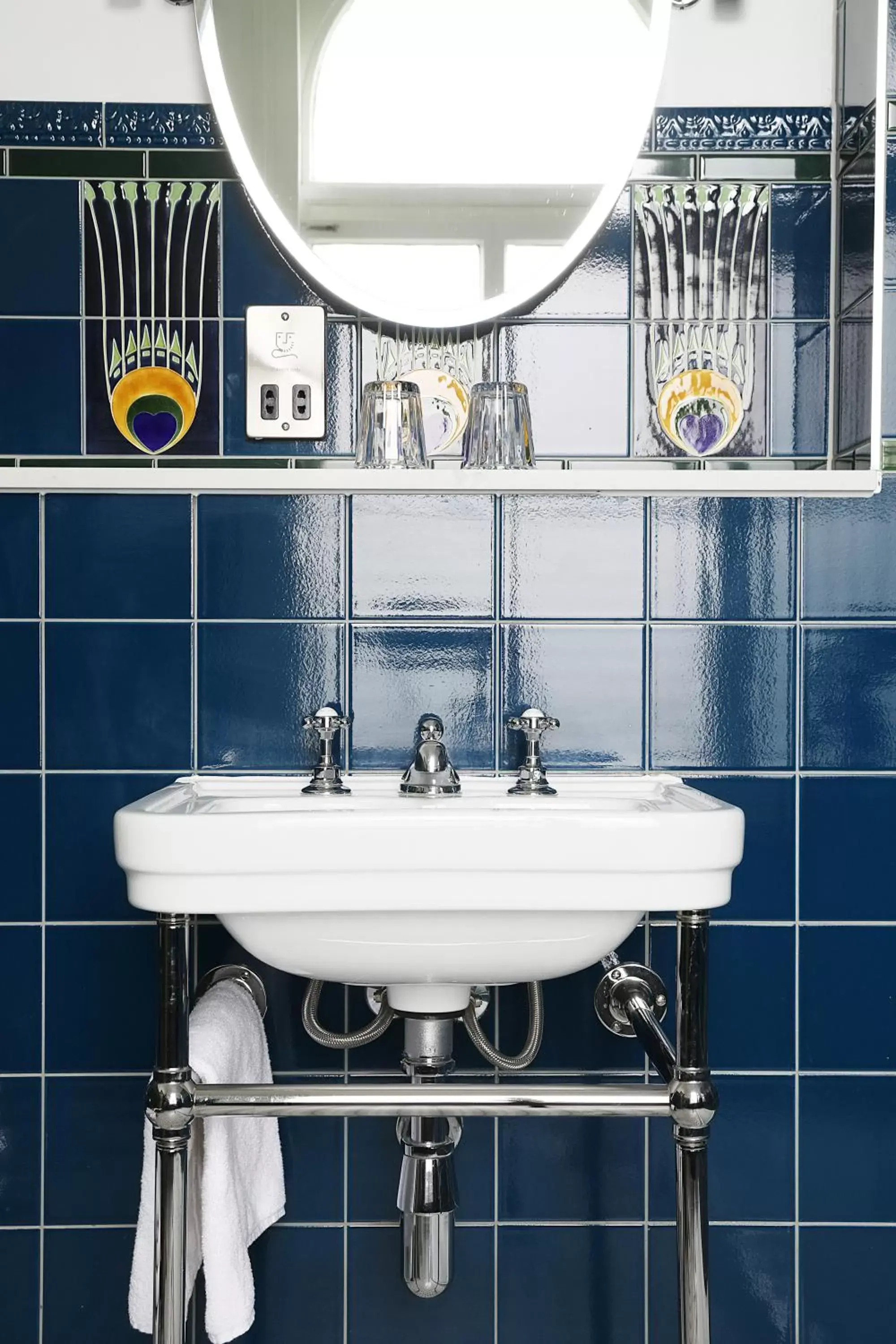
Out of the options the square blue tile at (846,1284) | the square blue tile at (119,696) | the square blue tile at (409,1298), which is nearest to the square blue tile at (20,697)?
the square blue tile at (119,696)

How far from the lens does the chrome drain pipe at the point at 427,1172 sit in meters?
1.15

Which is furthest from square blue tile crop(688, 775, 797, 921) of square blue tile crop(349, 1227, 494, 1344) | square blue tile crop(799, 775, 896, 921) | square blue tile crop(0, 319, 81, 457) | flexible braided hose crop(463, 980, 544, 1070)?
square blue tile crop(0, 319, 81, 457)

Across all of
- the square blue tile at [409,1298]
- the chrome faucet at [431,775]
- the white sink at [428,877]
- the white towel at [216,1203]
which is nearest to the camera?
the white sink at [428,877]

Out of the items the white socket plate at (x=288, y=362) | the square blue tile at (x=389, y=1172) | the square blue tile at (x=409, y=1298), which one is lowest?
the square blue tile at (x=409, y=1298)

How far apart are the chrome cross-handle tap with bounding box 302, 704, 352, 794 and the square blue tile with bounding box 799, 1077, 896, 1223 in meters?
0.68

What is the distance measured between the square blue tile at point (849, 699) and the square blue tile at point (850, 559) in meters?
0.03

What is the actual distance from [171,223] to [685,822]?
3.11ft

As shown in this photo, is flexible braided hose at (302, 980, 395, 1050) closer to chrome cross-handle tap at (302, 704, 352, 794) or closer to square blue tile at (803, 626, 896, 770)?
chrome cross-handle tap at (302, 704, 352, 794)

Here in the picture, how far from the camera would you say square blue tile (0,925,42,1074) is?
137 centimetres

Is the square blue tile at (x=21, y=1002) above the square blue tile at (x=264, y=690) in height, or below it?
below

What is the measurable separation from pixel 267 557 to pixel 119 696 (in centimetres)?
24

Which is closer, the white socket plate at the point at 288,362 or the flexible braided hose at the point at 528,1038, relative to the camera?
the flexible braided hose at the point at 528,1038

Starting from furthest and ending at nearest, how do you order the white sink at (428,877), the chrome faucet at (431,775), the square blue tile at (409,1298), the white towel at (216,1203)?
the square blue tile at (409,1298), the chrome faucet at (431,775), the white towel at (216,1203), the white sink at (428,877)

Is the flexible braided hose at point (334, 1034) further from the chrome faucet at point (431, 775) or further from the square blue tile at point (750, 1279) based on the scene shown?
the square blue tile at point (750, 1279)
